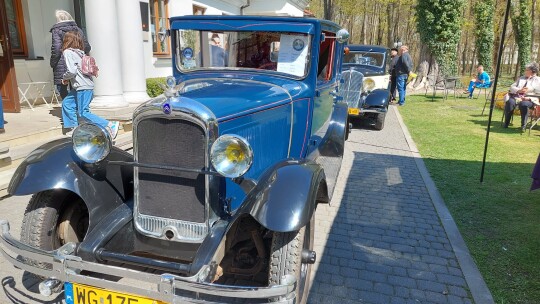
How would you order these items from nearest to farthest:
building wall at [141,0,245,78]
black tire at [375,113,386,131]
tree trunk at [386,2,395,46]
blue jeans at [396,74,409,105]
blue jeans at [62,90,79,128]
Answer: blue jeans at [62,90,79,128] < black tire at [375,113,386,131] < building wall at [141,0,245,78] < blue jeans at [396,74,409,105] < tree trunk at [386,2,395,46]

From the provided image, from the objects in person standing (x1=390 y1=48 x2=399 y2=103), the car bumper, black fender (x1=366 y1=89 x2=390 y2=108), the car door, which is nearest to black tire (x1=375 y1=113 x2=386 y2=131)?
black fender (x1=366 y1=89 x2=390 y2=108)

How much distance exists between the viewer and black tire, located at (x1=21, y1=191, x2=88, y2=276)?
2.71 meters

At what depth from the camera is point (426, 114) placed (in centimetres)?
1137

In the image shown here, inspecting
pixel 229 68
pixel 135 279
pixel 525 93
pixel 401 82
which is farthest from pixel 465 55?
pixel 135 279

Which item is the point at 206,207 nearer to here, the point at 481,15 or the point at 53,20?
the point at 53,20

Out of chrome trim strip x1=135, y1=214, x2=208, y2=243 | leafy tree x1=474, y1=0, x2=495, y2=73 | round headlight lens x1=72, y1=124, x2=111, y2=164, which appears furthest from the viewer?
leafy tree x1=474, y1=0, x2=495, y2=73

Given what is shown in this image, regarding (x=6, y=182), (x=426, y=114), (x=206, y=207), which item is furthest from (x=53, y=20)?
(x=426, y=114)

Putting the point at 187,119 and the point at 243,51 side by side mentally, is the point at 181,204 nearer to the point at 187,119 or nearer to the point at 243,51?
the point at 187,119

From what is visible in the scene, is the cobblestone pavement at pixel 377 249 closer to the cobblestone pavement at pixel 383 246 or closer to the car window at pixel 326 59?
the cobblestone pavement at pixel 383 246

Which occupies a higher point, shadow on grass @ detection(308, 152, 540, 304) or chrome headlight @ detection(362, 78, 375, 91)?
chrome headlight @ detection(362, 78, 375, 91)

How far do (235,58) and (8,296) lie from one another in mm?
2707

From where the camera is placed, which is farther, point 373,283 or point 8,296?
point 373,283

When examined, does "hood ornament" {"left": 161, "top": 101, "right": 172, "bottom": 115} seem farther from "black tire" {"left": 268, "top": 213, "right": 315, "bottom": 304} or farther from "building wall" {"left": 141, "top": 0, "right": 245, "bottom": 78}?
"building wall" {"left": 141, "top": 0, "right": 245, "bottom": 78}

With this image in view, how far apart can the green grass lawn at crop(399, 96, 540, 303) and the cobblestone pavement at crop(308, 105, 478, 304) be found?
287mm
